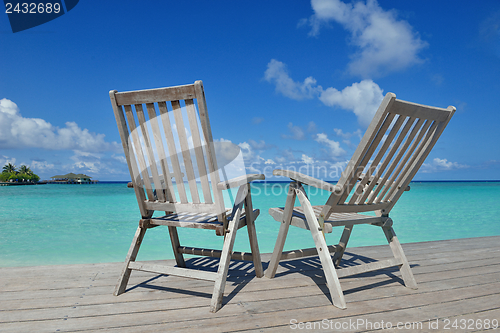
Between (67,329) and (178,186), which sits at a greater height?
(178,186)

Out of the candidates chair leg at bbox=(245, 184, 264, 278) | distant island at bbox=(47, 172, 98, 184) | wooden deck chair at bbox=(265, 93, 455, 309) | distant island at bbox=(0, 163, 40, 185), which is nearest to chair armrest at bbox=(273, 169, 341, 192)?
wooden deck chair at bbox=(265, 93, 455, 309)

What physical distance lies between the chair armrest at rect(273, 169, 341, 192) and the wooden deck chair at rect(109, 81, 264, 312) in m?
0.17

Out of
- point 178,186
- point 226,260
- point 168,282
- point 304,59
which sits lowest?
point 168,282

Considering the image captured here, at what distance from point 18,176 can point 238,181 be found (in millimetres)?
70673

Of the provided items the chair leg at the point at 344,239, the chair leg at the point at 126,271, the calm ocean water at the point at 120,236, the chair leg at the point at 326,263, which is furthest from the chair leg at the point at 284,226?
the calm ocean water at the point at 120,236

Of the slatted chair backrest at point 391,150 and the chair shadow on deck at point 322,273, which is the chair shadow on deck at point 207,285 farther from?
the slatted chair backrest at point 391,150

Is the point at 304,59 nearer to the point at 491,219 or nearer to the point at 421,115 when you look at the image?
the point at 491,219

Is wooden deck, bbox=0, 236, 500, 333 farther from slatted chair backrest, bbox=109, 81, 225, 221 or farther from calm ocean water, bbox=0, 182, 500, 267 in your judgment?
calm ocean water, bbox=0, 182, 500, 267

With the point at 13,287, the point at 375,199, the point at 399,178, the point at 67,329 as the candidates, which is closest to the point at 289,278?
the point at 375,199

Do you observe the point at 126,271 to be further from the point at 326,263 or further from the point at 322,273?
the point at 322,273

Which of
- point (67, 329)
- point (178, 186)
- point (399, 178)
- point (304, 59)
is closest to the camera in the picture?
point (67, 329)

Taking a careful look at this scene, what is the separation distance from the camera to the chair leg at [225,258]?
165 centimetres

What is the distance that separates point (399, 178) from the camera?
2045 mm

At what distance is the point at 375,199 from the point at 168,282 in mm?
1754
